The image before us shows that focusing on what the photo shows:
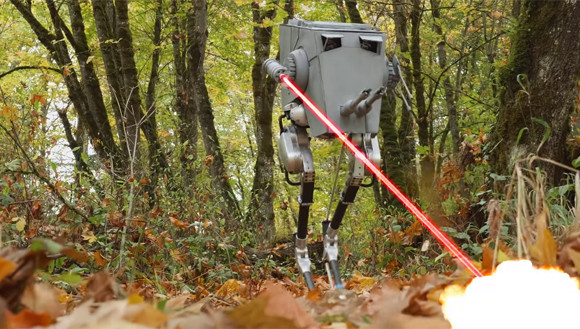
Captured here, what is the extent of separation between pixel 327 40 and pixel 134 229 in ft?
7.93

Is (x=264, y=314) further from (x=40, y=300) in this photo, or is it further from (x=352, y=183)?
(x=352, y=183)

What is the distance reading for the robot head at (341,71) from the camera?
4.71 meters

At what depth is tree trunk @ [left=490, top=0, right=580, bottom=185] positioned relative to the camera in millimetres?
5035

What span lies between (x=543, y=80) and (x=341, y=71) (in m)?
1.90

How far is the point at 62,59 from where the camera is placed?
11664mm

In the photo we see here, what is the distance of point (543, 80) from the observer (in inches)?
204

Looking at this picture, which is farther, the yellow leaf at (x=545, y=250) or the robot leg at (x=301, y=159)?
the robot leg at (x=301, y=159)

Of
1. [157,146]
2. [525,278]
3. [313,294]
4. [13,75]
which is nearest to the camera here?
[525,278]

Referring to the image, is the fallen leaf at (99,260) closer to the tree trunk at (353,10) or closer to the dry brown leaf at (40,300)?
the dry brown leaf at (40,300)

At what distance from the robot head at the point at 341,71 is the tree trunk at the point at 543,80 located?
4.12ft

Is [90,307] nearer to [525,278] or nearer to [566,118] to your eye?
[525,278]

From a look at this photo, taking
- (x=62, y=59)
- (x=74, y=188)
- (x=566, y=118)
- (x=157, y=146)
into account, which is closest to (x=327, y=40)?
(x=566, y=118)

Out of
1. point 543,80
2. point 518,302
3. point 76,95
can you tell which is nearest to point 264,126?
point 76,95

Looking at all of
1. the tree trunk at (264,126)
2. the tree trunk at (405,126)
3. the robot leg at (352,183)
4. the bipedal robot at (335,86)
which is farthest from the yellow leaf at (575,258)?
the tree trunk at (264,126)
